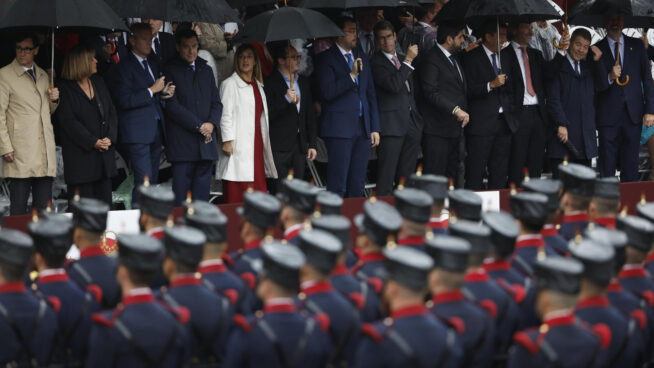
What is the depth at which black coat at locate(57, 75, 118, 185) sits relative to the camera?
10.7 m

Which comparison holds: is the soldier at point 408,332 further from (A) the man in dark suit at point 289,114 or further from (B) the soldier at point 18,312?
(A) the man in dark suit at point 289,114

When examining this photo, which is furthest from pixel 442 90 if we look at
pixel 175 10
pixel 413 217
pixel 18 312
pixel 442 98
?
pixel 18 312

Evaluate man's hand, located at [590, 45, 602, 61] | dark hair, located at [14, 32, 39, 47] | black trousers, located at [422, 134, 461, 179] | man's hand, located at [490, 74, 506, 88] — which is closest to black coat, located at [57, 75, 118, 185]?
dark hair, located at [14, 32, 39, 47]

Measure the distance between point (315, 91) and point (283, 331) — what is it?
21.7ft

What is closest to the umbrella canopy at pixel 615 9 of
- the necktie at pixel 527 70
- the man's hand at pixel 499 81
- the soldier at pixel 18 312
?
the necktie at pixel 527 70

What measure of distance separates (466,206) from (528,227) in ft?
1.92

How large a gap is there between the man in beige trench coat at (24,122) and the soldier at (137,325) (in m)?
4.69

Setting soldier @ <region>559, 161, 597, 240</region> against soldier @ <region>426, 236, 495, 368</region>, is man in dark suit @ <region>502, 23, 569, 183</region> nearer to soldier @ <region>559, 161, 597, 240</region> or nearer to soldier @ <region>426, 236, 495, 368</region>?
soldier @ <region>559, 161, 597, 240</region>

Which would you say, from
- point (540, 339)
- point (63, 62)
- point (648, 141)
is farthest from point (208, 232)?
point (648, 141)

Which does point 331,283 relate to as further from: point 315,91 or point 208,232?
point 315,91

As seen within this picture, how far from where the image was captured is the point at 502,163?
13.0 m

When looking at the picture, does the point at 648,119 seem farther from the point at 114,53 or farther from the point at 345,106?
the point at 114,53

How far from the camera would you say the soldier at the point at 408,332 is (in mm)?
5645

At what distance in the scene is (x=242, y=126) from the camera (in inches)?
460
